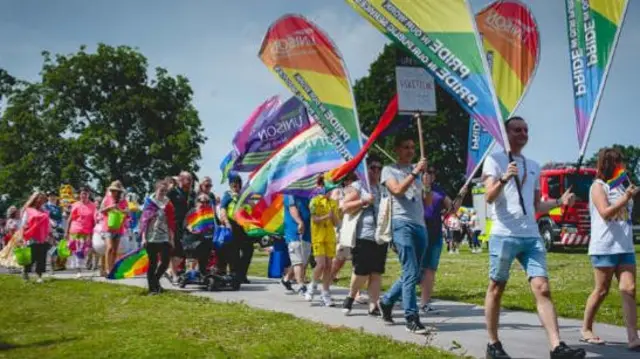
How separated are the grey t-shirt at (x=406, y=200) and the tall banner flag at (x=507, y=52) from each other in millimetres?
3662

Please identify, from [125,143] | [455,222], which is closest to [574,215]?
[455,222]

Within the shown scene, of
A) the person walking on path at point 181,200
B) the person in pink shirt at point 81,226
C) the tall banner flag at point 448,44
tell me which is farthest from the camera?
the person in pink shirt at point 81,226

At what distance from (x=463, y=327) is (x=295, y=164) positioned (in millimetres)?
4768

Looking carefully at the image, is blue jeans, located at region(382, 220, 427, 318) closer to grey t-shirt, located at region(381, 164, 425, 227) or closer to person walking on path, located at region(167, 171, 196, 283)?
grey t-shirt, located at region(381, 164, 425, 227)

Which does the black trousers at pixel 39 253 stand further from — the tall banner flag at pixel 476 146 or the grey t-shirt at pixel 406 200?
the grey t-shirt at pixel 406 200

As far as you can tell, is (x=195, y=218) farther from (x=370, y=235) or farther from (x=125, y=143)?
(x=125, y=143)

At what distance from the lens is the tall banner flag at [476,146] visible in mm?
11133

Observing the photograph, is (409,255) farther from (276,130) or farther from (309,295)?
(276,130)

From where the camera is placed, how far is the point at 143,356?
5523mm

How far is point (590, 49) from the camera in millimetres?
6750

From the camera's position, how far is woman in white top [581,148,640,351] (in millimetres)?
5848

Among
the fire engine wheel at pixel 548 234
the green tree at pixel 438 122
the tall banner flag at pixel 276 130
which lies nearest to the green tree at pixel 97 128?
the green tree at pixel 438 122

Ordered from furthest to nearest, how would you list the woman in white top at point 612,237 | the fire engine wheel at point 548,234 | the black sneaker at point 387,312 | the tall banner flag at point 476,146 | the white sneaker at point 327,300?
the fire engine wheel at point 548,234, the tall banner flag at point 476,146, the white sneaker at point 327,300, the black sneaker at point 387,312, the woman in white top at point 612,237

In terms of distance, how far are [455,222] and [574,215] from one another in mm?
5740
